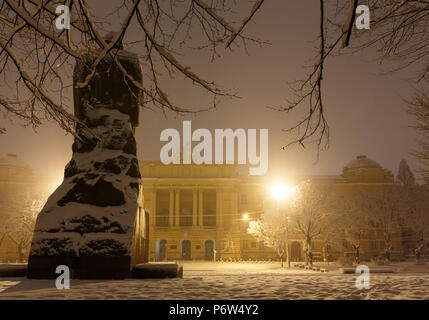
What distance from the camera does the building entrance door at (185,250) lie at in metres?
56.0

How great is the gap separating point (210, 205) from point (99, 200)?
179 ft

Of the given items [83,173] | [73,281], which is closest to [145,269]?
[73,281]

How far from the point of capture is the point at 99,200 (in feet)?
25.4

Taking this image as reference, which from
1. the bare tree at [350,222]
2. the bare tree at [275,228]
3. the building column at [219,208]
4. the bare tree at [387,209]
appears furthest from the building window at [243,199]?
the bare tree at [387,209]

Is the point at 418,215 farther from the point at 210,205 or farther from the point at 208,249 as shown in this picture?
the point at 210,205

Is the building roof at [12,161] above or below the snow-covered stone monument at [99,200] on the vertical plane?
above

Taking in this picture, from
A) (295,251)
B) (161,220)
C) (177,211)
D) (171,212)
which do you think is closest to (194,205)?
(177,211)

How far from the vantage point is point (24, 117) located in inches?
250

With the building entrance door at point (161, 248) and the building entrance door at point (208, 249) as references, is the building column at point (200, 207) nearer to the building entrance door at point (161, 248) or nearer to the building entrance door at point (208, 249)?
the building entrance door at point (208, 249)

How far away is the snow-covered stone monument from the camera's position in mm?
7137

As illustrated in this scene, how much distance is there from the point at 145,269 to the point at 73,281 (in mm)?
1242

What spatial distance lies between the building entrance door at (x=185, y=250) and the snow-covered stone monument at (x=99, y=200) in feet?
159

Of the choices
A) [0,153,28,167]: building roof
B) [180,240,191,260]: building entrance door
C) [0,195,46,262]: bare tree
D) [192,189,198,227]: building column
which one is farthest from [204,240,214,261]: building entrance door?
[0,153,28,167]: building roof

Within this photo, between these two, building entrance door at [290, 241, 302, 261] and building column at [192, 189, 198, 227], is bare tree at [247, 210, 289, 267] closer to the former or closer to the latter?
building entrance door at [290, 241, 302, 261]
